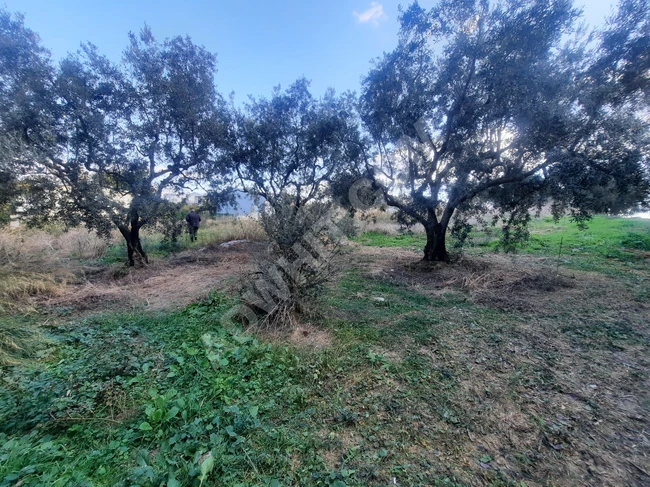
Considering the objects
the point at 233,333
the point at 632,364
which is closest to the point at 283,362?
the point at 233,333

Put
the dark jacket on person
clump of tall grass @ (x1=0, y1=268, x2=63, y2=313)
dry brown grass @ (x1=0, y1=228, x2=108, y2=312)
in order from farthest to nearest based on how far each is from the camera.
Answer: the dark jacket on person < dry brown grass @ (x1=0, y1=228, x2=108, y2=312) < clump of tall grass @ (x1=0, y1=268, x2=63, y2=313)

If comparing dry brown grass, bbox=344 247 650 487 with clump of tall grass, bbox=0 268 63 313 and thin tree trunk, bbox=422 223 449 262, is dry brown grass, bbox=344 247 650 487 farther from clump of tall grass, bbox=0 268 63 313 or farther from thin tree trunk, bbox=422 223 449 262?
clump of tall grass, bbox=0 268 63 313

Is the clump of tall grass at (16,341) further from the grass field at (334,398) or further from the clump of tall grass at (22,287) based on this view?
the clump of tall grass at (22,287)

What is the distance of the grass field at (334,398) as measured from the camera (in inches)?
55.6

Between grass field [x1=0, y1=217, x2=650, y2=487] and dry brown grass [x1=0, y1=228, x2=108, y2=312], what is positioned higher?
dry brown grass [x1=0, y1=228, x2=108, y2=312]

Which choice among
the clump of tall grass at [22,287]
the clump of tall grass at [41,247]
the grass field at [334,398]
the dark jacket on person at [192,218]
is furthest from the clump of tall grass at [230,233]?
the grass field at [334,398]

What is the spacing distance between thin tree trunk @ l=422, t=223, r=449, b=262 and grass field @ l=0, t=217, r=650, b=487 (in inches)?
120

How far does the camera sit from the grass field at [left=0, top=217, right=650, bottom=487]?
1.41m

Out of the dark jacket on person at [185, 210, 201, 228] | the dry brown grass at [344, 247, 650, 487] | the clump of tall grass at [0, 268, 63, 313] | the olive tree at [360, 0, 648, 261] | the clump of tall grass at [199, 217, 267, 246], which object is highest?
the olive tree at [360, 0, 648, 261]

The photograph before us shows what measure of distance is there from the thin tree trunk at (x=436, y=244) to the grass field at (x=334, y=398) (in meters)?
3.04

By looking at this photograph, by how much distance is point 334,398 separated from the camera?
78.4 inches

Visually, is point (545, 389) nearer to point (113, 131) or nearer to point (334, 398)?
point (334, 398)

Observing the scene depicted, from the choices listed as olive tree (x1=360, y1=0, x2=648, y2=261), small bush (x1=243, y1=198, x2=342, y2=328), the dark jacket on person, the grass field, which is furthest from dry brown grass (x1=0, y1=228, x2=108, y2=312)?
olive tree (x1=360, y1=0, x2=648, y2=261)

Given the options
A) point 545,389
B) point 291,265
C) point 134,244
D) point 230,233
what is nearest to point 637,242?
point 545,389
